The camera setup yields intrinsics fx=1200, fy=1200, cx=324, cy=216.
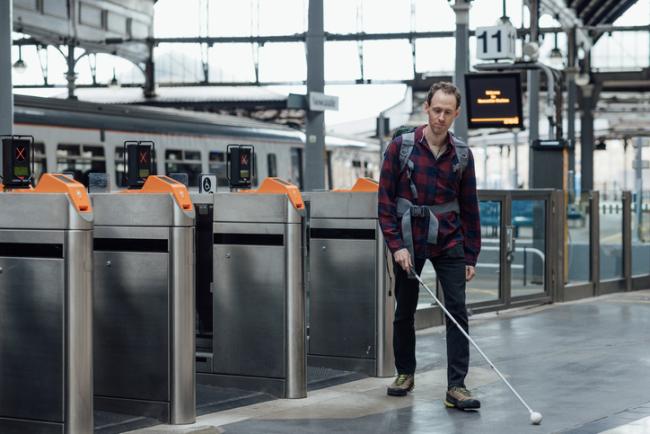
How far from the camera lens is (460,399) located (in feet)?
23.5

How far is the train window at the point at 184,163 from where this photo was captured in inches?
948

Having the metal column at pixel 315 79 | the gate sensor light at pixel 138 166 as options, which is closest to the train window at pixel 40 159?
the metal column at pixel 315 79

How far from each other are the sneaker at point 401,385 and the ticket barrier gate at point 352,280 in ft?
2.65

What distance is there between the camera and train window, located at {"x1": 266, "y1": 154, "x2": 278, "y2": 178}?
29.3 meters

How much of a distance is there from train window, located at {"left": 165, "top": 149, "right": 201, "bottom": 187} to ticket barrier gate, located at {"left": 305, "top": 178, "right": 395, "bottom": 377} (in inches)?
611

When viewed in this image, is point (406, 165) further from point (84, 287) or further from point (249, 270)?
point (84, 287)

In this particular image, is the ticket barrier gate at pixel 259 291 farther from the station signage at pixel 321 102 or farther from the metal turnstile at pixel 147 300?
the station signage at pixel 321 102

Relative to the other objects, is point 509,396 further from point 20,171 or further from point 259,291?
point 20,171

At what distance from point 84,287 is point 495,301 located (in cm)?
745

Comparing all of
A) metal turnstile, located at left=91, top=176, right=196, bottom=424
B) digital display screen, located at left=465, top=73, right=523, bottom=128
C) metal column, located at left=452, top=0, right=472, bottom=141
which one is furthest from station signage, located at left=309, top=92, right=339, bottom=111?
metal turnstile, located at left=91, top=176, right=196, bottom=424

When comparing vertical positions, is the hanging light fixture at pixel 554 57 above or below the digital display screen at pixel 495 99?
above

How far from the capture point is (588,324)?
38.6 ft

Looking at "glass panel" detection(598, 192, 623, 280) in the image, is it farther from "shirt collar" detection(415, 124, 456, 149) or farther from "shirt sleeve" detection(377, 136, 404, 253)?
"shirt sleeve" detection(377, 136, 404, 253)

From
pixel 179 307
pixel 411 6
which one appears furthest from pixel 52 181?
pixel 411 6
